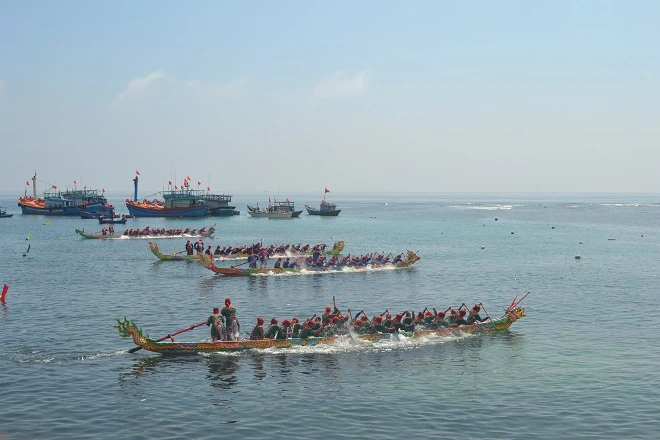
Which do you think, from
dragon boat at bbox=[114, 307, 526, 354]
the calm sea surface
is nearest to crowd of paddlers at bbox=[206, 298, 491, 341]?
dragon boat at bbox=[114, 307, 526, 354]

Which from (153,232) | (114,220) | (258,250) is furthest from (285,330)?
(114,220)

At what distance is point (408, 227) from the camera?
13088cm

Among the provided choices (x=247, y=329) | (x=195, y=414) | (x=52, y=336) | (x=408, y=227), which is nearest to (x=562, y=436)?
(x=195, y=414)

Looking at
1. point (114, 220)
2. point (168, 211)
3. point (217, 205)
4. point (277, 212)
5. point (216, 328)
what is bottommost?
point (216, 328)

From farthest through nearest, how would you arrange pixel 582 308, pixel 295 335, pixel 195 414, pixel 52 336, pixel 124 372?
1. pixel 582 308
2. pixel 52 336
3. pixel 295 335
4. pixel 124 372
5. pixel 195 414

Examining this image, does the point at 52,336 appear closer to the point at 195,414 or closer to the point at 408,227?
the point at 195,414

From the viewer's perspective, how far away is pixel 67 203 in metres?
154

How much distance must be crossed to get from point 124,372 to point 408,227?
106376mm

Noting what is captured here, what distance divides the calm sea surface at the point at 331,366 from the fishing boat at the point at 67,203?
93.1 metres

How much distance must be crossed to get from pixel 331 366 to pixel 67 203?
139 metres

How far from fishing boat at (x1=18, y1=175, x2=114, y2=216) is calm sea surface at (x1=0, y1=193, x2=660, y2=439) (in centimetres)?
9309

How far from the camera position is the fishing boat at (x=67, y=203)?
14888cm

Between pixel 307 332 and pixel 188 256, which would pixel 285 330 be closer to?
pixel 307 332

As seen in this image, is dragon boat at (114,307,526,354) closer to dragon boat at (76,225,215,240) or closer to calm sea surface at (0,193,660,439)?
calm sea surface at (0,193,660,439)
